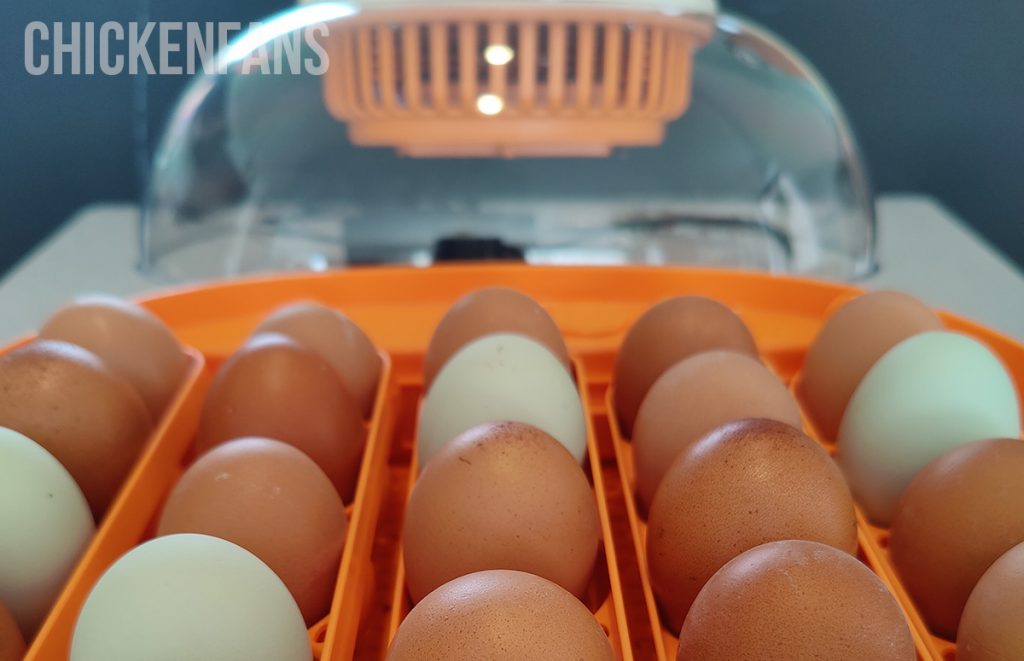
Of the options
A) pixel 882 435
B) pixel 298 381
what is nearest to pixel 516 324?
pixel 298 381

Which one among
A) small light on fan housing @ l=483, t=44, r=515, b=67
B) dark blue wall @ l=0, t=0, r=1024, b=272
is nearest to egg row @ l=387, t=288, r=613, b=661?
small light on fan housing @ l=483, t=44, r=515, b=67

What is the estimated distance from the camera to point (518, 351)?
0.85 meters

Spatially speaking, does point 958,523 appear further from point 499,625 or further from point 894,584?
point 499,625

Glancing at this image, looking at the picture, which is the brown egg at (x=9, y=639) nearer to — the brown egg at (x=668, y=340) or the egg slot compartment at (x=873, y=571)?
the egg slot compartment at (x=873, y=571)

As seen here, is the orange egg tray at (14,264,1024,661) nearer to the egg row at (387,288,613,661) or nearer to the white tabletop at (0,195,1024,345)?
the egg row at (387,288,613,661)

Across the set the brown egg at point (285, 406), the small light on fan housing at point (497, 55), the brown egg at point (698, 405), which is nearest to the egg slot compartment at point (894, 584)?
the brown egg at point (698, 405)

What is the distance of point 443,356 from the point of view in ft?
3.20

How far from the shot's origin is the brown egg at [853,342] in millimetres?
943

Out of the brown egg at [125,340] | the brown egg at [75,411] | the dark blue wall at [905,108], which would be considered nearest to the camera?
the brown egg at [75,411]

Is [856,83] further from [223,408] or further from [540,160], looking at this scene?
[223,408]

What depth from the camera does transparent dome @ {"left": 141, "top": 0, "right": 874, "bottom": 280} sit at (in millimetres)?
1286

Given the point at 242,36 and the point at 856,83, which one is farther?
the point at 856,83

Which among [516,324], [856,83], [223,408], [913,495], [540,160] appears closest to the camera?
[913,495]

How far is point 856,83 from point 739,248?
90cm
